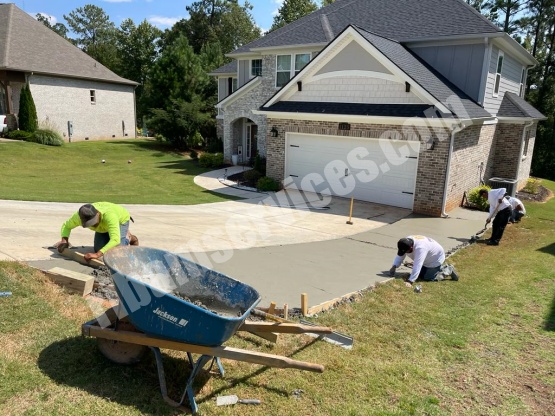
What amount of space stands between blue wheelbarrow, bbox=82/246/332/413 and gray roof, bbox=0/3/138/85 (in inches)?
1090

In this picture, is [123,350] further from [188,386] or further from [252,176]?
[252,176]

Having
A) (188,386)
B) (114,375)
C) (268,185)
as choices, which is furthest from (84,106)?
(188,386)

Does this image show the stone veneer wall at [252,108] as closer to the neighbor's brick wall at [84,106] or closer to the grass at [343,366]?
the neighbor's brick wall at [84,106]

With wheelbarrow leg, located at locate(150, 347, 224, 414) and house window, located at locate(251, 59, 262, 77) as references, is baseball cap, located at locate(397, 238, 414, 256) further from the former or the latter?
house window, located at locate(251, 59, 262, 77)

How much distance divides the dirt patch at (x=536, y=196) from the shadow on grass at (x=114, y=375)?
18.9 metres

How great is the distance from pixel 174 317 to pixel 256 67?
22.8m

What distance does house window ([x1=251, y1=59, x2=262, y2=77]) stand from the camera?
24.7 m

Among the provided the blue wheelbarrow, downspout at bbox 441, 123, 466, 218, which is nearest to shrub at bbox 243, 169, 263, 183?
downspout at bbox 441, 123, 466, 218

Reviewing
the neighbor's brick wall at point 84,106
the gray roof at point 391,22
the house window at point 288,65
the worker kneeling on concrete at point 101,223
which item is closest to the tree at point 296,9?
the neighbor's brick wall at point 84,106

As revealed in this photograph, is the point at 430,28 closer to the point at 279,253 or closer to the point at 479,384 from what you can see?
the point at 279,253

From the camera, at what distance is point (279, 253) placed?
9.57 meters

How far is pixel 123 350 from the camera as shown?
4.70m

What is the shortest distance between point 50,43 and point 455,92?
3080 cm

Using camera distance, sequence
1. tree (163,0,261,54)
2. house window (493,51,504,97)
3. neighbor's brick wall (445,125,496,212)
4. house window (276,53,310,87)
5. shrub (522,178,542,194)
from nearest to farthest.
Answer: neighbor's brick wall (445,125,496,212) → house window (493,51,504,97) → shrub (522,178,542,194) → house window (276,53,310,87) → tree (163,0,261,54)
